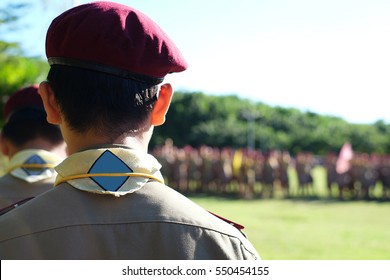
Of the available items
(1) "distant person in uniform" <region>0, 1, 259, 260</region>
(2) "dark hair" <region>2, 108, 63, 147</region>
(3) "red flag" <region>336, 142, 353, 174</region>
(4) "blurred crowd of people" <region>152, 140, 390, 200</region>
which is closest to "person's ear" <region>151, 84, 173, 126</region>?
(1) "distant person in uniform" <region>0, 1, 259, 260</region>

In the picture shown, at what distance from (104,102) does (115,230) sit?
24 centimetres

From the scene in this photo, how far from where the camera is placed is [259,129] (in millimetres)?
48312

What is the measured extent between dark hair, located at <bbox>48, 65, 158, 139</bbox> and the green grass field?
5304mm

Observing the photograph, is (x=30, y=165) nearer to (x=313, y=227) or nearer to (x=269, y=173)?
(x=313, y=227)

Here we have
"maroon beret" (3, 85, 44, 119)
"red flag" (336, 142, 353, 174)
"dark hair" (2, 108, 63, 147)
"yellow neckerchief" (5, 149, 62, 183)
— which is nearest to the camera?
"yellow neckerchief" (5, 149, 62, 183)

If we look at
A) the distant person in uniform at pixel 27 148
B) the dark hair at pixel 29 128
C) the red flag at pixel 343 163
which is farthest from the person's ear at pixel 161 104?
the red flag at pixel 343 163

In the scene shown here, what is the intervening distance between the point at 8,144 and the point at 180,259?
150 centimetres

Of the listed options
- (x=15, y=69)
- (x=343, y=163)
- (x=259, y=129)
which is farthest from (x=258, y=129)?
(x=15, y=69)

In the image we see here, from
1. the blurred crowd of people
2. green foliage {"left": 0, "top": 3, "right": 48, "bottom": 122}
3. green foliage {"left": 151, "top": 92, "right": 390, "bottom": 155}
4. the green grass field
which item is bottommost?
green foliage {"left": 151, "top": 92, "right": 390, "bottom": 155}

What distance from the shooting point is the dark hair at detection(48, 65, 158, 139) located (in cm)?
107

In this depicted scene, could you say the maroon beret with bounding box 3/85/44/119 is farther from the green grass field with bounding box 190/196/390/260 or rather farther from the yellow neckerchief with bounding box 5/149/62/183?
the green grass field with bounding box 190/196/390/260
